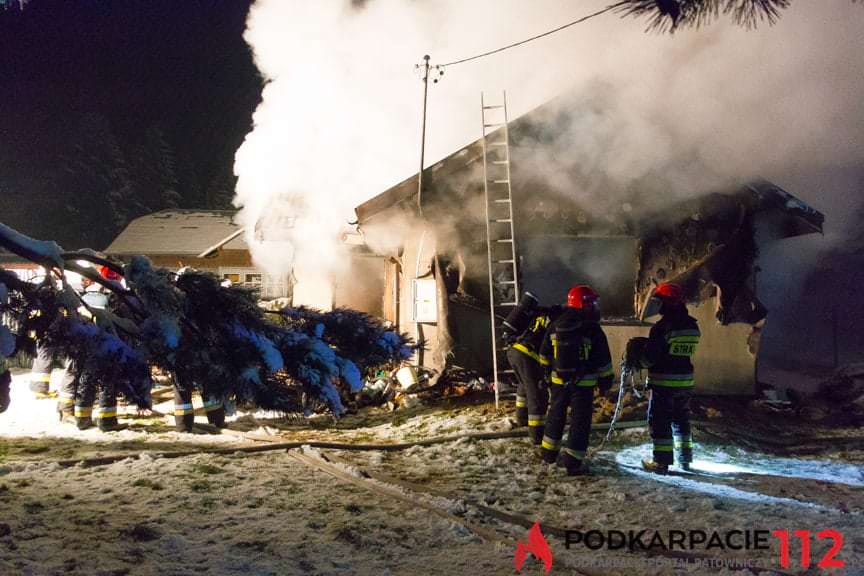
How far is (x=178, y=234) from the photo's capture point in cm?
2638

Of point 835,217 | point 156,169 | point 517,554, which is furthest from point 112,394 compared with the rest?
point 156,169

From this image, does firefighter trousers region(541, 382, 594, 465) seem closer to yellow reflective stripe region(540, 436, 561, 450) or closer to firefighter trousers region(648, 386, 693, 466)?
yellow reflective stripe region(540, 436, 561, 450)

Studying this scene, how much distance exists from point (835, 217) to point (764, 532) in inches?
452

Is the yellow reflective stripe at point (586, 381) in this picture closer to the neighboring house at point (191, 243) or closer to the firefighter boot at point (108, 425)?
the firefighter boot at point (108, 425)

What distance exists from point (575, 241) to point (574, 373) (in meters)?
4.32

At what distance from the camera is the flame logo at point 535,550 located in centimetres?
319

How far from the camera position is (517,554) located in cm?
326

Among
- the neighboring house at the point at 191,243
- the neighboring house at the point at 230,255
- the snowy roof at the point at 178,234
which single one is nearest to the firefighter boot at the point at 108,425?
the neighboring house at the point at 230,255

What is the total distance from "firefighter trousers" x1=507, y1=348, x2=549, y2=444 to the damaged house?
215 cm

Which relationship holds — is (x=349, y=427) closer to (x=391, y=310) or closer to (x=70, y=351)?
(x=391, y=310)

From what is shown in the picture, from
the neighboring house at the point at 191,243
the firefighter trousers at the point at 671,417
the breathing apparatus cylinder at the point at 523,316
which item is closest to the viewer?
the firefighter trousers at the point at 671,417

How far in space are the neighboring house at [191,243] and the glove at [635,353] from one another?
17080 mm

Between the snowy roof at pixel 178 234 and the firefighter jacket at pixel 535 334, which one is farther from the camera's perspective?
the snowy roof at pixel 178 234

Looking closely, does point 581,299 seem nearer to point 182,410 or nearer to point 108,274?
point 108,274
